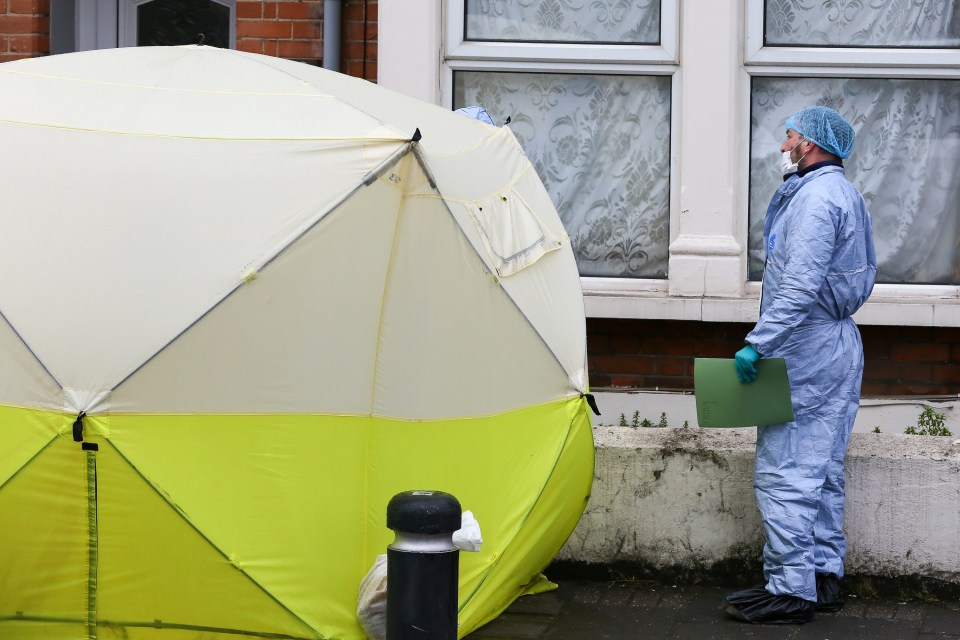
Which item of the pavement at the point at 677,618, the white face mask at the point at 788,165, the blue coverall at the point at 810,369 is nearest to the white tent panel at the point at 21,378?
the pavement at the point at 677,618

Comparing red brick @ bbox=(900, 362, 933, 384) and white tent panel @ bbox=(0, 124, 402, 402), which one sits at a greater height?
white tent panel @ bbox=(0, 124, 402, 402)

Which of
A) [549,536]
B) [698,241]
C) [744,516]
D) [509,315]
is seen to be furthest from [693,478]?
[698,241]

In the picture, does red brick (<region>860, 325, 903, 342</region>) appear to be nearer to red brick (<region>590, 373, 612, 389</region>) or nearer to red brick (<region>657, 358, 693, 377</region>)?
red brick (<region>657, 358, 693, 377</region>)

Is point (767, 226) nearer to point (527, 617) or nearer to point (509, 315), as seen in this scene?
point (509, 315)

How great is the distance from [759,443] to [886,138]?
2.68 meters

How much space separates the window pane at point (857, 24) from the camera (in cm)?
704

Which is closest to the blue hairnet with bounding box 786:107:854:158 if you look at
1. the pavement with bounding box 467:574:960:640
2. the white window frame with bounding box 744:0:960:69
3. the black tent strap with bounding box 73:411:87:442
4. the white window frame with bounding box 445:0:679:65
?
the pavement with bounding box 467:574:960:640

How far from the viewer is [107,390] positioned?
3.89m

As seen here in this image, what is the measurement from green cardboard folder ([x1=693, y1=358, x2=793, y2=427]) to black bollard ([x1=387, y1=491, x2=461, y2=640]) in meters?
1.71

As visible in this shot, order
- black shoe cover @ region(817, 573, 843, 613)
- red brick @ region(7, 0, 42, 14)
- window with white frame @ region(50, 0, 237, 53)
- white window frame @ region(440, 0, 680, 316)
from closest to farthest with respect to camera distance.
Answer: black shoe cover @ region(817, 573, 843, 613)
white window frame @ region(440, 0, 680, 316)
red brick @ region(7, 0, 42, 14)
window with white frame @ region(50, 0, 237, 53)

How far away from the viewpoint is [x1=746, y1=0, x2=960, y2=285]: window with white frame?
703 cm

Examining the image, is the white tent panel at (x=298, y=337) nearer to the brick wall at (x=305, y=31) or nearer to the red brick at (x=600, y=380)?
the red brick at (x=600, y=380)

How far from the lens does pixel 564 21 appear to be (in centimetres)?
720

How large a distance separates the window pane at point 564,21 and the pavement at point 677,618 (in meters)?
3.00
